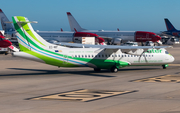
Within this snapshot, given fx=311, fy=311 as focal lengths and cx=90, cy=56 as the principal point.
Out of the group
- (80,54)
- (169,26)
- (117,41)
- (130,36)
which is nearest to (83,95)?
(80,54)

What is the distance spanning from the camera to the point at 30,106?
1791 cm

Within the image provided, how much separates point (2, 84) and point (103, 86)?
29.0 ft

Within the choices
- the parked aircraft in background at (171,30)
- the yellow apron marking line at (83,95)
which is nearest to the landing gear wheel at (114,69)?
the yellow apron marking line at (83,95)

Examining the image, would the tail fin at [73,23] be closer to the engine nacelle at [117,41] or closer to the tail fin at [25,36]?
the engine nacelle at [117,41]

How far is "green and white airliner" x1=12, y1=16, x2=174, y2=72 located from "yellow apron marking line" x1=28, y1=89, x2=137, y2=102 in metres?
10.3

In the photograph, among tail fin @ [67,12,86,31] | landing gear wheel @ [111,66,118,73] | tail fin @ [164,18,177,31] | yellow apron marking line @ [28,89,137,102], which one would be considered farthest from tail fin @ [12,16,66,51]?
tail fin @ [164,18,177,31]

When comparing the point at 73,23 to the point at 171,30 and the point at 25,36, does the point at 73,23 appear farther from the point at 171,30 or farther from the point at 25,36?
the point at 25,36

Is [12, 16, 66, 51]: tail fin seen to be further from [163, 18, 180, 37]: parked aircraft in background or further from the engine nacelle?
[163, 18, 180, 37]: parked aircraft in background

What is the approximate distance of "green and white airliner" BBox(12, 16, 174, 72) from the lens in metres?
32.6

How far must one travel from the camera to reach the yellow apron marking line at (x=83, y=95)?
66.6 feet

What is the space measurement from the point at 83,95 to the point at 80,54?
43.8 ft

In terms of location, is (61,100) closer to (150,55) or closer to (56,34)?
(150,55)

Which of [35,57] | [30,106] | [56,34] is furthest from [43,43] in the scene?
[56,34]

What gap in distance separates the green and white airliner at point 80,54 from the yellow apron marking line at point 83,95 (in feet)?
33.8
